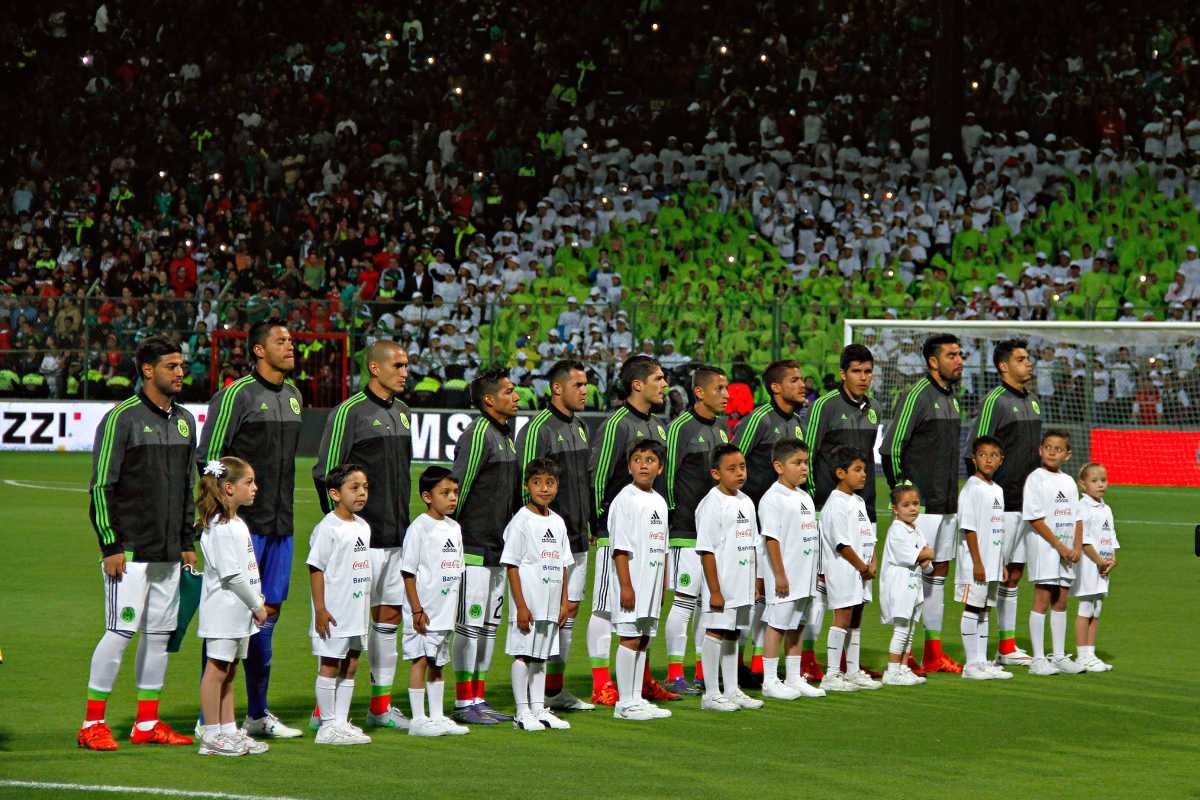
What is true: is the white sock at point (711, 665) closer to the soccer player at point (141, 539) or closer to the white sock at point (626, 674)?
the white sock at point (626, 674)

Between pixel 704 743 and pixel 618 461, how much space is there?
2046 millimetres

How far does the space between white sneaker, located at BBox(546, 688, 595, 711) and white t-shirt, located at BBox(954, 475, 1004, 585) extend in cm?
286

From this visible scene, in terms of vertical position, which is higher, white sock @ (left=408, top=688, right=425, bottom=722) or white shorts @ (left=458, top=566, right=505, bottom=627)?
white shorts @ (left=458, top=566, right=505, bottom=627)

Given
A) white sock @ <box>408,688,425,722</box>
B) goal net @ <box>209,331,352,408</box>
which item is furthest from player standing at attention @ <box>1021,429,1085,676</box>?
goal net @ <box>209,331,352,408</box>

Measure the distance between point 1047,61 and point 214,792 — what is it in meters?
28.8

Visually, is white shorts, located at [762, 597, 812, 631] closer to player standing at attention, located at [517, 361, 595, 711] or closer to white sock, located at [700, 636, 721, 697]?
white sock, located at [700, 636, 721, 697]

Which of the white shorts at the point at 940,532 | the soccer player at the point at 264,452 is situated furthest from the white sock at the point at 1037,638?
the soccer player at the point at 264,452

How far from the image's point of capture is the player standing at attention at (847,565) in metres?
10.8

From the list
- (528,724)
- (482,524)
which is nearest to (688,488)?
(482,524)

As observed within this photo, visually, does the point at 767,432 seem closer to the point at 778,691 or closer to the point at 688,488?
the point at 688,488

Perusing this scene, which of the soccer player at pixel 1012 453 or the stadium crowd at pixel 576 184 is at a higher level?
the stadium crowd at pixel 576 184

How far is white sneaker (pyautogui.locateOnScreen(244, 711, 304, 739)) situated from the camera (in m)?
9.13

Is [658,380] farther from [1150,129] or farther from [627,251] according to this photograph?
[1150,129]

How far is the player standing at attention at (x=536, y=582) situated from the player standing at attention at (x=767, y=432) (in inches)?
75.1
